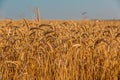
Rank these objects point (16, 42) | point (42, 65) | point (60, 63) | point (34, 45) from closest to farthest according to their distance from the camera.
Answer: point (60, 63), point (42, 65), point (34, 45), point (16, 42)

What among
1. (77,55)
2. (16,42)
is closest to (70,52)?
(77,55)

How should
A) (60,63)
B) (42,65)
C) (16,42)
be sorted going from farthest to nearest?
(16,42) < (42,65) < (60,63)

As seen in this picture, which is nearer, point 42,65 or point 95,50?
point 42,65

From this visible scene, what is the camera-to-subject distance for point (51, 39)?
303 centimetres

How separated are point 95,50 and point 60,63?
2.14 feet

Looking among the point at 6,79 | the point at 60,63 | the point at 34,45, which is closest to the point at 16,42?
the point at 34,45

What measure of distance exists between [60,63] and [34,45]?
50 cm

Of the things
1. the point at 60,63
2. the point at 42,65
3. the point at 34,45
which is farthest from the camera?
the point at 34,45

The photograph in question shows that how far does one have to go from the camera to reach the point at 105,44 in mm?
3164

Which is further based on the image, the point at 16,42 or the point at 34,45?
the point at 16,42

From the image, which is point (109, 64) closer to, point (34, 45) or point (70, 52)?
point (70, 52)

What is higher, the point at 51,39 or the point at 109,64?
the point at 51,39

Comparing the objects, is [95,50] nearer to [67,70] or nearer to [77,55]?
[77,55]

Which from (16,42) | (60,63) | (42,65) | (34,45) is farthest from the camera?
(16,42)
